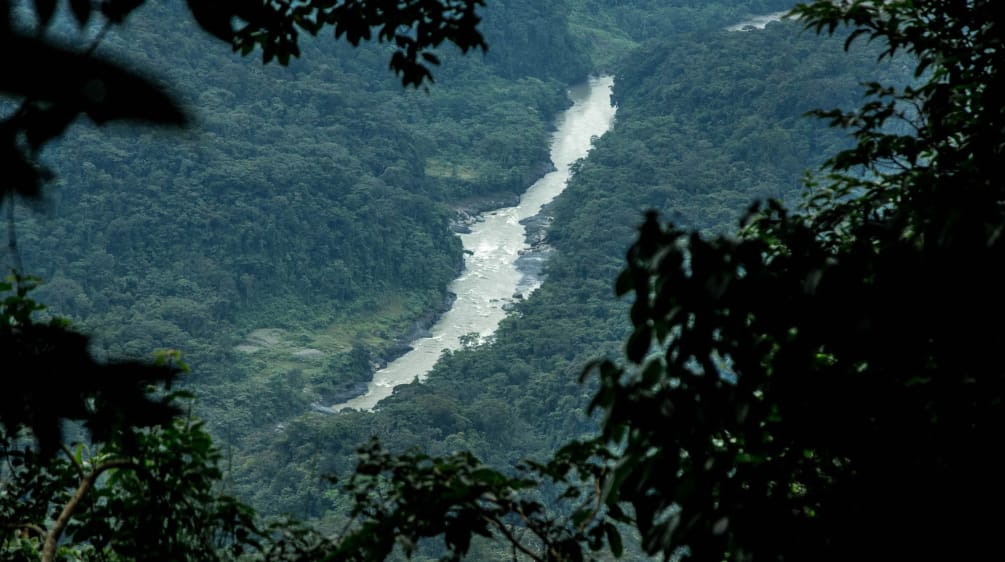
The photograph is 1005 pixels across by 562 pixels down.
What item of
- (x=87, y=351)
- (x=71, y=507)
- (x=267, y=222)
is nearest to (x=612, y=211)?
(x=267, y=222)

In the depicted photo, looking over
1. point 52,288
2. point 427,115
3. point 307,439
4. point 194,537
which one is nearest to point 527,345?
point 307,439

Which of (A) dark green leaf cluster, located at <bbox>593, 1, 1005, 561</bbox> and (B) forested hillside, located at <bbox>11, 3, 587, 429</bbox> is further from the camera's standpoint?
(B) forested hillside, located at <bbox>11, 3, 587, 429</bbox>

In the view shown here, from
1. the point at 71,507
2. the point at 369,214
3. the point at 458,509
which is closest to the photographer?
the point at 458,509

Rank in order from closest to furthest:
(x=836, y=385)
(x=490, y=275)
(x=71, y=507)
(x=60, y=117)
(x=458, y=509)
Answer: (x=60, y=117) < (x=836, y=385) < (x=458, y=509) < (x=71, y=507) < (x=490, y=275)

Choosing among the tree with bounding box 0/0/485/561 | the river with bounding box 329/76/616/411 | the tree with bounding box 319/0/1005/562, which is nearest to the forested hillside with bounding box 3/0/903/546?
the river with bounding box 329/76/616/411

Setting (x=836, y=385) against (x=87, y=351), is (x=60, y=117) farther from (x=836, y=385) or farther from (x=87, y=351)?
(x=836, y=385)

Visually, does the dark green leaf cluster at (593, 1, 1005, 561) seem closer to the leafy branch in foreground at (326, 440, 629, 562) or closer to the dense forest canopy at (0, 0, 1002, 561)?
the dense forest canopy at (0, 0, 1002, 561)

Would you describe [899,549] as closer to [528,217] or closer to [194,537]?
[194,537]
